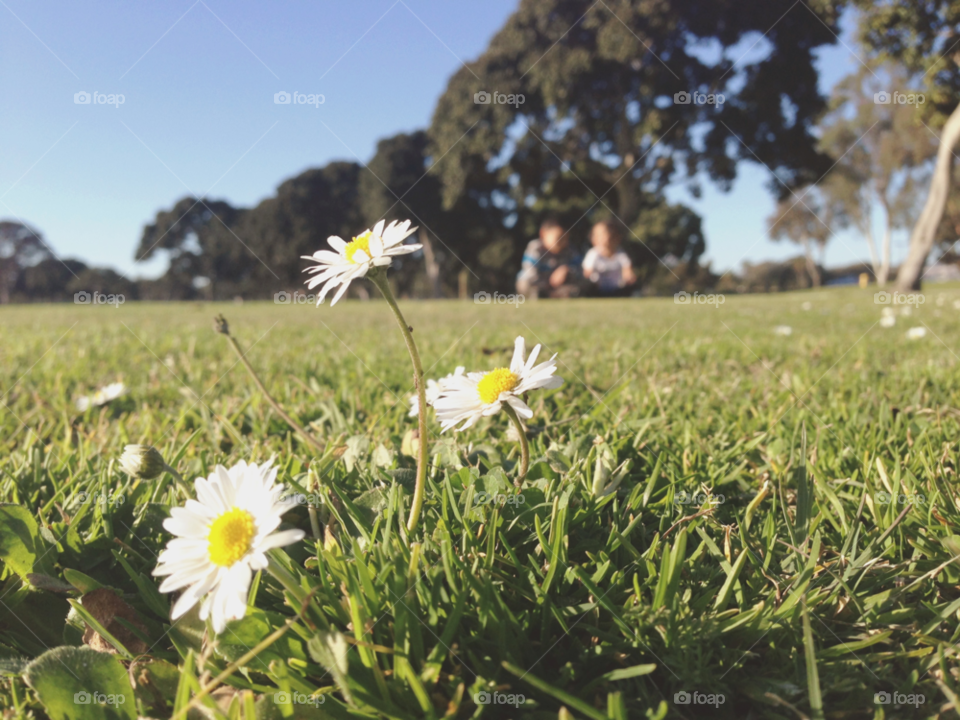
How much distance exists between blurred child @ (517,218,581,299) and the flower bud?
14.0m

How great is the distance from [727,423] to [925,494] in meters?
0.55

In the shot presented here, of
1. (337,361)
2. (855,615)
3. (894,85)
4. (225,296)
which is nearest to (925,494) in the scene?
(855,615)

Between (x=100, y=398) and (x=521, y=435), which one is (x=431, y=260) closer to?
(x=100, y=398)

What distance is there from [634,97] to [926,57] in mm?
9445

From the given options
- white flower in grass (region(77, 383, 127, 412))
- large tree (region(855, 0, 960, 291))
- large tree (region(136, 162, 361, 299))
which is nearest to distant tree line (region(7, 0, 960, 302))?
large tree (region(855, 0, 960, 291))

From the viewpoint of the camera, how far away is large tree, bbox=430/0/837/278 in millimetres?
19031

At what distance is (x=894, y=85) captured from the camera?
19.2 meters

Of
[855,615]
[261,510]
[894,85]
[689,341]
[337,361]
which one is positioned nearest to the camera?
[261,510]

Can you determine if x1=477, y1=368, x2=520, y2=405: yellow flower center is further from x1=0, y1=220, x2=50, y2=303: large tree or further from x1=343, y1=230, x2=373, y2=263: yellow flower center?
x1=0, y1=220, x2=50, y2=303: large tree

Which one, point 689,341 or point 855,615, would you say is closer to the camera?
point 855,615

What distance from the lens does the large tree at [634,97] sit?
62.4ft

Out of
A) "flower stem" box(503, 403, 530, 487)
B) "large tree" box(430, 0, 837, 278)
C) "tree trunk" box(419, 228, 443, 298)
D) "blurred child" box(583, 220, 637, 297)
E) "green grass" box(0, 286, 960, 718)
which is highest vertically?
"large tree" box(430, 0, 837, 278)

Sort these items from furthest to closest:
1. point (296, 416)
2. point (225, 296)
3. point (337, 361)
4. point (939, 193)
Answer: point (225, 296)
point (939, 193)
point (337, 361)
point (296, 416)

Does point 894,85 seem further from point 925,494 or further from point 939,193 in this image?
point 925,494
